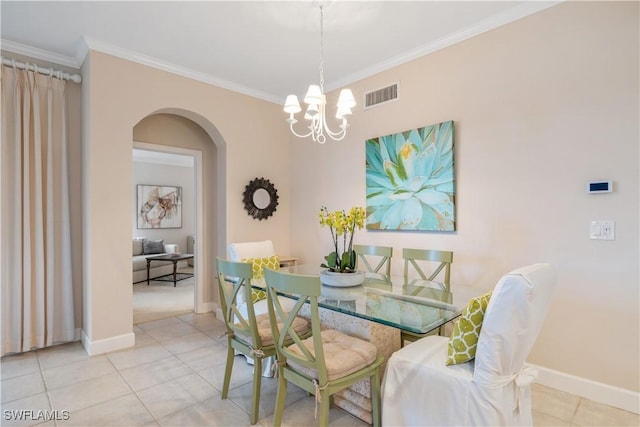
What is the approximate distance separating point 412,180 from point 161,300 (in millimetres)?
4088

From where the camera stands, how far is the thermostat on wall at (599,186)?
2.15m

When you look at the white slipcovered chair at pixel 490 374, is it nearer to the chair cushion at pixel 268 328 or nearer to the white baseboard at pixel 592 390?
the chair cushion at pixel 268 328

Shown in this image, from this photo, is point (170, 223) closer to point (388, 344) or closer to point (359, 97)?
point (359, 97)

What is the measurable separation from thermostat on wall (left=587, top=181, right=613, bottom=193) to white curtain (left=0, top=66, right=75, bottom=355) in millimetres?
4319

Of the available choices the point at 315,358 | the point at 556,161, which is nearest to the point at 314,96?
the point at 315,358

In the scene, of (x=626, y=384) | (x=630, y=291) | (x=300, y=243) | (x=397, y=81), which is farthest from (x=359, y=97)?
(x=626, y=384)

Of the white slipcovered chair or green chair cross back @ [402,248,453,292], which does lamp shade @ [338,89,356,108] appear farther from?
the white slipcovered chair

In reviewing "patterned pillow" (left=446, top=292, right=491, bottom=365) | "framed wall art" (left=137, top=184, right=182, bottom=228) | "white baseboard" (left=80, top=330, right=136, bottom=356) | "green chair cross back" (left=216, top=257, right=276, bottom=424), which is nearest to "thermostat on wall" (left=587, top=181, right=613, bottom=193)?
"patterned pillow" (left=446, top=292, right=491, bottom=365)

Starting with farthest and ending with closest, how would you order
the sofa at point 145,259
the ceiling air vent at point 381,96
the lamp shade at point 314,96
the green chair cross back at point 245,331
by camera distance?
the sofa at point 145,259 → the ceiling air vent at point 381,96 → the lamp shade at point 314,96 → the green chair cross back at point 245,331

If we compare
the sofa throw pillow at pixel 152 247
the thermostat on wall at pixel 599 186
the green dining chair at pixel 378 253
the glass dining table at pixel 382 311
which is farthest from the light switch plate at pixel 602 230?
the sofa throw pillow at pixel 152 247

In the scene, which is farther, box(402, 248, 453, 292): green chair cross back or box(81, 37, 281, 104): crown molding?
box(81, 37, 281, 104): crown molding

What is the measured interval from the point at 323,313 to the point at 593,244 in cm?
188

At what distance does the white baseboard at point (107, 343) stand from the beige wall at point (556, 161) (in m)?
2.88

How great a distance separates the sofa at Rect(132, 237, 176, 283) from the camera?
6.32m
